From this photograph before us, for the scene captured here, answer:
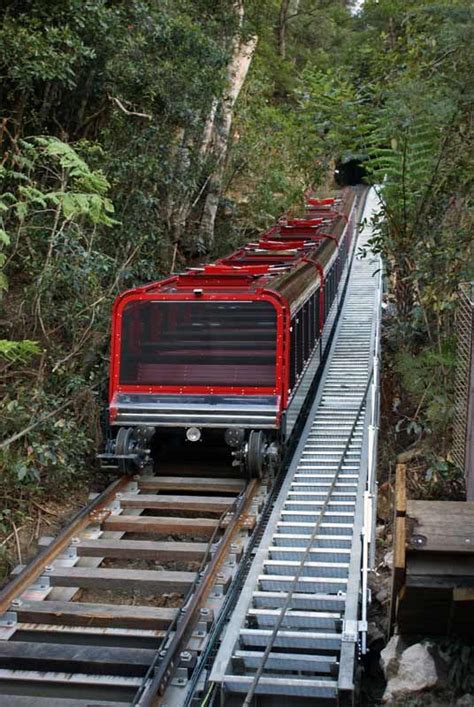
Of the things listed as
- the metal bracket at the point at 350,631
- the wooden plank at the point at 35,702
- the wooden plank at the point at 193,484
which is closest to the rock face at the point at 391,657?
the metal bracket at the point at 350,631

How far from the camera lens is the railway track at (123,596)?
6.63 m

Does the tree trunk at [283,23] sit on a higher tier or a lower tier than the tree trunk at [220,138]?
higher

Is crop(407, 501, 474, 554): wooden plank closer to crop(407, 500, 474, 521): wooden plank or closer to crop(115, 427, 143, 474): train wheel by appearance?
Answer: crop(407, 500, 474, 521): wooden plank

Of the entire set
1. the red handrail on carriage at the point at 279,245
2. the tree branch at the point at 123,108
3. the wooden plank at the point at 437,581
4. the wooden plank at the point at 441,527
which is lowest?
the wooden plank at the point at 437,581

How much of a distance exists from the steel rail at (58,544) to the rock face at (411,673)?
3373 mm

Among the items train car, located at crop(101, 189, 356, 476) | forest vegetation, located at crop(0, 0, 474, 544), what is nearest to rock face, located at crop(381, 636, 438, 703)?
forest vegetation, located at crop(0, 0, 474, 544)

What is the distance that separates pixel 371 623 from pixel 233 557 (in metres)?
1.53

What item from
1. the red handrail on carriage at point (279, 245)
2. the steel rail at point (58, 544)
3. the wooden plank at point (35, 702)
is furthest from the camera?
the red handrail on carriage at point (279, 245)

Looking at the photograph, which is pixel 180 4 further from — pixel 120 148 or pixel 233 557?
pixel 233 557

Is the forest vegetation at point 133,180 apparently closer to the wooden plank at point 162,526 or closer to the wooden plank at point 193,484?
the wooden plank at point 193,484

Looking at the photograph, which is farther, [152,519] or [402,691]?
[152,519]

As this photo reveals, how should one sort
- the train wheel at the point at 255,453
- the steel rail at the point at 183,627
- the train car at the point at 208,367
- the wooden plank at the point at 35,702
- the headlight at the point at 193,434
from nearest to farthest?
the steel rail at the point at 183,627, the wooden plank at the point at 35,702, the train wheel at the point at 255,453, the train car at the point at 208,367, the headlight at the point at 193,434

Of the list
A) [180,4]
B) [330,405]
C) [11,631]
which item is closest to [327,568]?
[11,631]

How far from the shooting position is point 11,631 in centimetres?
725
